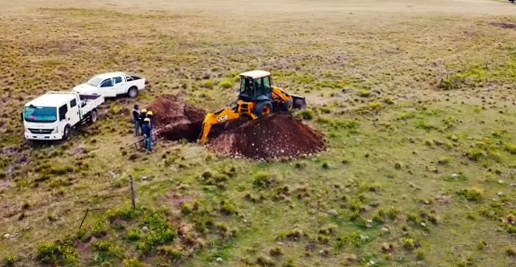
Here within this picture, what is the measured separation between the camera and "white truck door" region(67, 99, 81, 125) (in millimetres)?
29062

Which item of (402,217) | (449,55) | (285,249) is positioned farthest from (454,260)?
(449,55)

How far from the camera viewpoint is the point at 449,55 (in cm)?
5353

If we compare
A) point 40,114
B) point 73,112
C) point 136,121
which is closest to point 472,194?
point 136,121

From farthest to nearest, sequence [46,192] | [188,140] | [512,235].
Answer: [188,140] → [46,192] → [512,235]

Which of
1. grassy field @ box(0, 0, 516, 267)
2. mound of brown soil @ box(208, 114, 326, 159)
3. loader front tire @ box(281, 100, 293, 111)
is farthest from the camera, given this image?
loader front tire @ box(281, 100, 293, 111)

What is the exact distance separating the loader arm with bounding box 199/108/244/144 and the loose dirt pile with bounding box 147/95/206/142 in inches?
61.6

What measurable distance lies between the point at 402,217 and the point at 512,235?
3.95 m

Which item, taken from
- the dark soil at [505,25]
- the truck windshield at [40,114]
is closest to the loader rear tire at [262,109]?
the truck windshield at [40,114]

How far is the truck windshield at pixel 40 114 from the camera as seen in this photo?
1094 inches

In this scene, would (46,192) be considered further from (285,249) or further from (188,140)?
(285,249)

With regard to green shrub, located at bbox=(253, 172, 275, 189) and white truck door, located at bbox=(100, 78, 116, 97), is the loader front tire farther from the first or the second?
white truck door, located at bbox=(100, 78, 116, 97)

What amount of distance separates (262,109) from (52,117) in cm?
1069

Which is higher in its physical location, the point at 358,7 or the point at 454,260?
the point at 358,7

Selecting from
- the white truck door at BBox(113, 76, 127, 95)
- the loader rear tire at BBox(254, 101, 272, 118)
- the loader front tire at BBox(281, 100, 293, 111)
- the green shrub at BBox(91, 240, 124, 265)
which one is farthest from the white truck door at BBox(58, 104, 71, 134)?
the loader front tire at BBox(281, 100, 293, 111)
